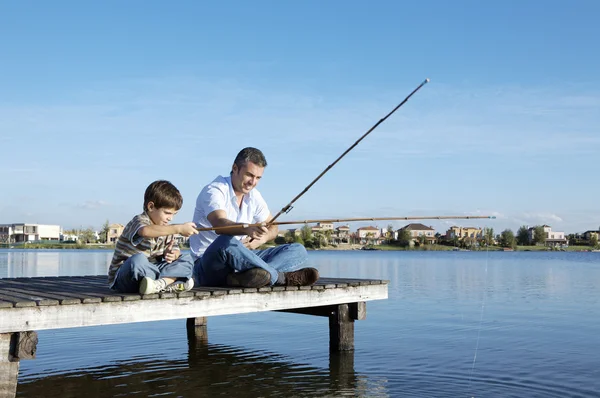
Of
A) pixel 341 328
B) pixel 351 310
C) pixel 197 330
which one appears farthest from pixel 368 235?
pixel 351 310

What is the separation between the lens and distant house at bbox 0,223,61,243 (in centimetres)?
13862

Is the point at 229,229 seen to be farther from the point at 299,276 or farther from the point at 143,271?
the point at 299,276

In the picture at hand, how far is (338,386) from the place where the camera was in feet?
23.0

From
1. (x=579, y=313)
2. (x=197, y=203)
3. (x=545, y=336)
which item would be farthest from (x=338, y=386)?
(x=579, y=313)

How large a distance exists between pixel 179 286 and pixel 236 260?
623 millimetres

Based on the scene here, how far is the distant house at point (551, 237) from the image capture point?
428 ft

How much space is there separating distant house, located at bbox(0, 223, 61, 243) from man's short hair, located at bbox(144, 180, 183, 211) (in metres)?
141

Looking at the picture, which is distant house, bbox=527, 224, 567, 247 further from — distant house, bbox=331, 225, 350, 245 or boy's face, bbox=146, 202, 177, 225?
boy's face, bbox=146, 202, 177, 225

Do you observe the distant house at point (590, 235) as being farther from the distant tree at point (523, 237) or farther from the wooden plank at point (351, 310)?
the wooden plank at point (351, 310)

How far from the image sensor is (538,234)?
12838 cm

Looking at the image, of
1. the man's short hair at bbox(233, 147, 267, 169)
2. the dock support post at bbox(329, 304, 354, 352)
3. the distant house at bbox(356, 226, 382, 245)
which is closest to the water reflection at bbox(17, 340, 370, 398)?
the dock support post at bbox(329, 304, 354, 352)

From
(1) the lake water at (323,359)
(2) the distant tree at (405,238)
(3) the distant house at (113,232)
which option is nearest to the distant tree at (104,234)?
(3) the distant house at (113,232)

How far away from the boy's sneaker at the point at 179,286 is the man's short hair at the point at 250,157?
3.86 feet

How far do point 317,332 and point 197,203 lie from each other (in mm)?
5153
